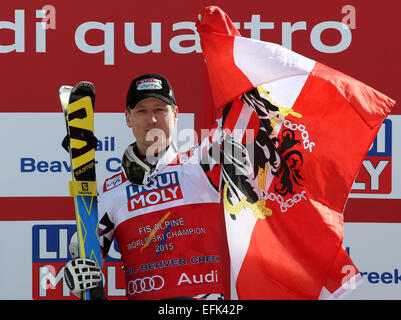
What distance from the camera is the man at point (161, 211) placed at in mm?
2756

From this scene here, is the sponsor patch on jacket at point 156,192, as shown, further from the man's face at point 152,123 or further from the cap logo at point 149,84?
the cap logo at point 149,84

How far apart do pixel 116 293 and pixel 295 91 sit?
4.67 feet

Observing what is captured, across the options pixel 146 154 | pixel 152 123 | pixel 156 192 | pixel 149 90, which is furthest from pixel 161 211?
pixel 149 90

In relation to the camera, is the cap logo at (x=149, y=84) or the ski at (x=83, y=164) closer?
the ski at (x=83, y=164)

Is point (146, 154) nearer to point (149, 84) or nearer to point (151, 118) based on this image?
point (151, 118)

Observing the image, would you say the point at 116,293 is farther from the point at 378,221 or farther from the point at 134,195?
the point at 378,221

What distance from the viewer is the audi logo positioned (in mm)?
2752

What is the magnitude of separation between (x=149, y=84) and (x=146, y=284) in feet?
2.86

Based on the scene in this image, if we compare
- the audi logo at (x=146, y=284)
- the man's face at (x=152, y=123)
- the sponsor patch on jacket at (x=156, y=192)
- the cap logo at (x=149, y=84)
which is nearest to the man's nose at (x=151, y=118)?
the man's face at (x=152, y=123)

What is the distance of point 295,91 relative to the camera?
9.46 feet

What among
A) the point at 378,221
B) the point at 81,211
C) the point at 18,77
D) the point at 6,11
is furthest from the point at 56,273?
the point at 378,221

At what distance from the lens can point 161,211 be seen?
2.82 metres

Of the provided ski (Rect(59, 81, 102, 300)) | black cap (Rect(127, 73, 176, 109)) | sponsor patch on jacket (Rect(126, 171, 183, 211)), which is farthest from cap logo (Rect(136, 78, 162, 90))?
sponsor patch on jacket (Rect(126, 171, 183, 211))

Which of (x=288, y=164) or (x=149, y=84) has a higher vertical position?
(x=149, y=84)
